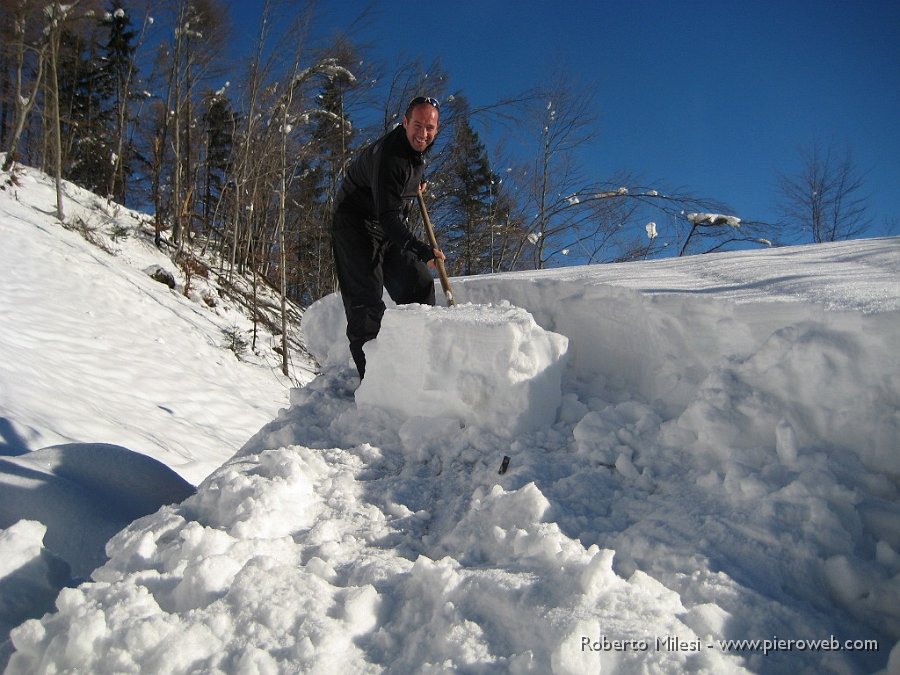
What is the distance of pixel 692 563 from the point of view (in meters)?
1.25

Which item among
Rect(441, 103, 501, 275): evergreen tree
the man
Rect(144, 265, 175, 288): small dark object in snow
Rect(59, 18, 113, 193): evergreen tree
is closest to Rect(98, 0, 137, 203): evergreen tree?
Rect(59, 18, 113, 193): evergreen tree

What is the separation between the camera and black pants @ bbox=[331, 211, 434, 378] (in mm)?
2807

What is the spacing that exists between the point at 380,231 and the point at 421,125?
2.04 feet

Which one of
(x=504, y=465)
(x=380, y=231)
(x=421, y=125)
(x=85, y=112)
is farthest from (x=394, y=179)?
(x=85, y=112)

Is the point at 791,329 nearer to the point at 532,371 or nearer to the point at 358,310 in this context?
the point at 532,371

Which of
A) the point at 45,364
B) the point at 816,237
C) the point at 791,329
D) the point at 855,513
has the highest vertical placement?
the point at 816,237

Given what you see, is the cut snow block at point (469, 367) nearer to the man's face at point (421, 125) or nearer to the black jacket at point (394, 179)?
the black jacket at point (394, 179)

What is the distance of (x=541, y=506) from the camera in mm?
1467

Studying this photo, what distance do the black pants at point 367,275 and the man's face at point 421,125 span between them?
0.52 metres

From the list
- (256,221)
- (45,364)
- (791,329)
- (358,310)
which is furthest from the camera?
(256,221)

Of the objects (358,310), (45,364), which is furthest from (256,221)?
(358,310)

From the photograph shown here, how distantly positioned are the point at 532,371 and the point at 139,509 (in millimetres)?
1671

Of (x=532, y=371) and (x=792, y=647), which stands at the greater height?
(x=532, y=371)

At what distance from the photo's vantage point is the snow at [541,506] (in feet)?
3.47
